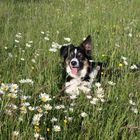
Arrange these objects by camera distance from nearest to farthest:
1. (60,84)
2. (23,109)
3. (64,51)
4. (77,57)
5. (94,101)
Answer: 1. (23,109)
2. (94,101)
3. (60,84)
4. (64,51)
5. (77,57)

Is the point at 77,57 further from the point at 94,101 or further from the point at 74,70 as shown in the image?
the point at 94,101

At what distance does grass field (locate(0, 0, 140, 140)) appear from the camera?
2.74 m

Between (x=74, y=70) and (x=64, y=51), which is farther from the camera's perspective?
(x=74, y=70)

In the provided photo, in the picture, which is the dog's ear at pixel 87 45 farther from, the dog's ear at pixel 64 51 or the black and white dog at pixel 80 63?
the dog's ear at pixel 64 51

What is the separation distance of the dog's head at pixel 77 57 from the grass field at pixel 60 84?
164 mm

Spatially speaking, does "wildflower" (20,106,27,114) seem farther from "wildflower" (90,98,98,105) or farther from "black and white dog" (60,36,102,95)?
"black and white dog" (60,36,102,95)

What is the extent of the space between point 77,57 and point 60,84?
0.87 meters

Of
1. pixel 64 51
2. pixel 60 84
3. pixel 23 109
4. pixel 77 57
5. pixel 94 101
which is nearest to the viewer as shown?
pixel 23 109

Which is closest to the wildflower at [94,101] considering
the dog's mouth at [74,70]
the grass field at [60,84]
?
the grass field at [60,84]

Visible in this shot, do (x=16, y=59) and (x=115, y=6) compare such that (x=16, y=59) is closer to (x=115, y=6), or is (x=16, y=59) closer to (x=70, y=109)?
(x=70, y=109)

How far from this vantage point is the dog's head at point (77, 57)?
17.7 ft

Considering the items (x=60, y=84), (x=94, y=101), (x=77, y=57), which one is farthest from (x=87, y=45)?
(x=94, y=101)

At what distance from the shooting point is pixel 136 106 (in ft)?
11.5

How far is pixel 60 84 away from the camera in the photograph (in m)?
4.73
